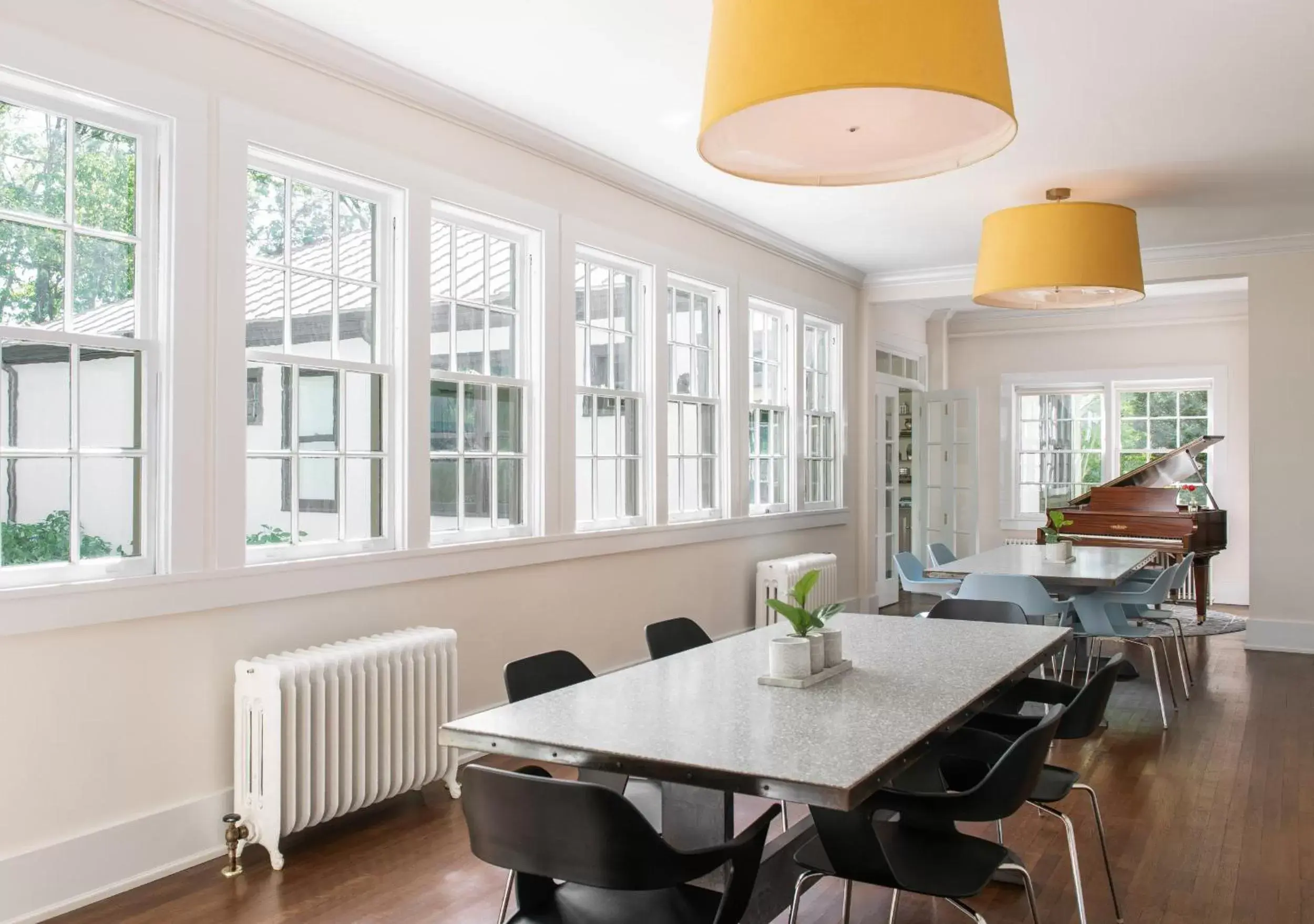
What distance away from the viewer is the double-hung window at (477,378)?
16.9 feet

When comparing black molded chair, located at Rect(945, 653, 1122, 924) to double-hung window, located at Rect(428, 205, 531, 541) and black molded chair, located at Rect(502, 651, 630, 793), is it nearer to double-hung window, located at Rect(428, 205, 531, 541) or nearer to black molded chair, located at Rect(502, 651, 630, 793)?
black molded chair, located at Rect(502, 651, 630, 793)

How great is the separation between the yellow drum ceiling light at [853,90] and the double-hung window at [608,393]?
3.30m

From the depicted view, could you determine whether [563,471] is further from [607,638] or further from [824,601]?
[824,601]

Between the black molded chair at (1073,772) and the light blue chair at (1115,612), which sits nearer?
the black molded chair at (1073,772)

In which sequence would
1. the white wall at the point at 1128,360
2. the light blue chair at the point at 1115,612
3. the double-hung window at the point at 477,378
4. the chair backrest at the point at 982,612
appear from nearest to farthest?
the chair backrest at the point at 982,612, the double-hung window at the point at 477,378, the light blue chair at the point at 1115,612, the white wall at the point at 1128,360

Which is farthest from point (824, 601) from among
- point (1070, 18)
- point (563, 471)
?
point (1070, 18)

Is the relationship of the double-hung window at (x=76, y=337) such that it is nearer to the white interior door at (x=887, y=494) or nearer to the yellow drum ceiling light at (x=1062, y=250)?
the yellow drum ceiling light at (x=1062, y=250)

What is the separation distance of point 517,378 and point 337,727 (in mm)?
2234

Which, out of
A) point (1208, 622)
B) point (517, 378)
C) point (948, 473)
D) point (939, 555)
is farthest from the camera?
point (948, 473)

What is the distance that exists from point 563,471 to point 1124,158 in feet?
12.3

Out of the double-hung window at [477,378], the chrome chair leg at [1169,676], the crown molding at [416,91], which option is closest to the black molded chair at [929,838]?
the double-hung window at [477,378]

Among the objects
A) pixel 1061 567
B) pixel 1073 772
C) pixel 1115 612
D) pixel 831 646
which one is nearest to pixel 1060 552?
pixel 1061 567

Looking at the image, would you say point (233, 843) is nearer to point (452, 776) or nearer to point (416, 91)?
point (452, 776)

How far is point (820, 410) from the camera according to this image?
929cm
